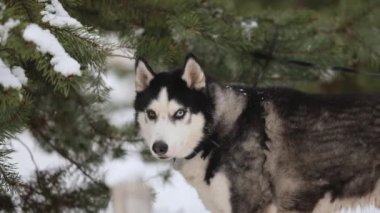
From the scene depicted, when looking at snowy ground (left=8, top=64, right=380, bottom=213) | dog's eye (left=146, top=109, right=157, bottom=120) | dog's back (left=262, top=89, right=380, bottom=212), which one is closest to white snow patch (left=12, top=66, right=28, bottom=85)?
dog's eye (left=146, top=109, right=157, bottom=120)

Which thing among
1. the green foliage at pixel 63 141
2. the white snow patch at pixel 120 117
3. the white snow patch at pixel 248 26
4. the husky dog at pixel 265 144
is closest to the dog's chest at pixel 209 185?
the husky dog at pixel 265 144

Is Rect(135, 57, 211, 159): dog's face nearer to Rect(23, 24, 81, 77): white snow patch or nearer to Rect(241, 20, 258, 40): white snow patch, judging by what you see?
Rect(23, 24, 81, 77): white snow patch

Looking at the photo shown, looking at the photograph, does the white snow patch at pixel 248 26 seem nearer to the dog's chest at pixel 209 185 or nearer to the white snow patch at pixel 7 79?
the dog's chest at pixel 209 185

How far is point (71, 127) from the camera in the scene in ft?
17.7

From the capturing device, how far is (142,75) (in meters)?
3.61

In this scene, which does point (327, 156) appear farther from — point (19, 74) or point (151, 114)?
point (19, 74)

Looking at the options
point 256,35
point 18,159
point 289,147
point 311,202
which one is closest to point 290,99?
point 289,147

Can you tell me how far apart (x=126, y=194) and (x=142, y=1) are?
8.23 feet

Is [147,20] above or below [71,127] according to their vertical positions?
above

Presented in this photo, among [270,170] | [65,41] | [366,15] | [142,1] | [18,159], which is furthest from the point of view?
[18,159]

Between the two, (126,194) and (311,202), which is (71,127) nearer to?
(311,202)

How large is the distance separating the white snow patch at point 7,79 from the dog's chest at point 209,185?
1.07m

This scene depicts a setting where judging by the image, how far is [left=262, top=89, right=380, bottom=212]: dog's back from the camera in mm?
3541

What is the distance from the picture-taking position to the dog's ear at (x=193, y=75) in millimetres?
3467
